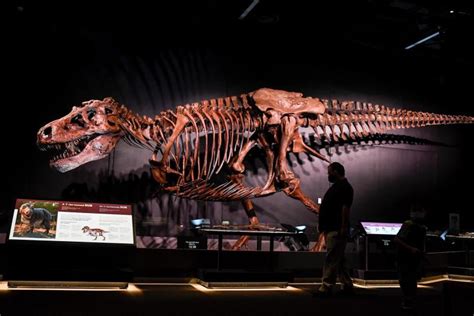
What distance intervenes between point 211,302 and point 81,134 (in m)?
3.46

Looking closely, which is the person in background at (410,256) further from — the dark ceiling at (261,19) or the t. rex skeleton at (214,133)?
the dark ceiling at (261,19)

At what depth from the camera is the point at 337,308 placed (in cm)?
543

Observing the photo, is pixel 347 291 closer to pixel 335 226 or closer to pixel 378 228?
pixel 335 226

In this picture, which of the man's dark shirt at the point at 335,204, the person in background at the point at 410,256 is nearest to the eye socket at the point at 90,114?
the man's dark shirt at the point at 335,204

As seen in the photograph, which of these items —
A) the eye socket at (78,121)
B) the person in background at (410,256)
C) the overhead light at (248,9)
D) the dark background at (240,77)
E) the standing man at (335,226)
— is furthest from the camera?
the overhead light at (248,9)

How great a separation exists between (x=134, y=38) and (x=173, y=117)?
8.26 feet

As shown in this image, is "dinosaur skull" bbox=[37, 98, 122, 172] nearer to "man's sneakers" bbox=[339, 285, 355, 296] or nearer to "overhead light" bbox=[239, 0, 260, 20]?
"overhead light" bbox=[239, 0, 260, 20]

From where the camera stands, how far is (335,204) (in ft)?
20.9

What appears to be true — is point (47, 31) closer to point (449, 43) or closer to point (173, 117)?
point (173, 117)

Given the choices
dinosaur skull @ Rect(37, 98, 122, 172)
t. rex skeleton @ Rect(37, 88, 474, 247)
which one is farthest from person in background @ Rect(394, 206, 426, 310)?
dinosaur skull @ Rect(37, 98, 122, 172)

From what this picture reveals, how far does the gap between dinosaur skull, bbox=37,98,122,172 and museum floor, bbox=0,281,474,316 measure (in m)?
2.04

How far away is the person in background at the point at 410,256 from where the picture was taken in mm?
5297

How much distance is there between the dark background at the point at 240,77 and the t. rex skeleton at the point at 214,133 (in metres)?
1.09

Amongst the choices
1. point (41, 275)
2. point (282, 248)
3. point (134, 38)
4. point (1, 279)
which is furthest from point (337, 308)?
point (134, 38)
